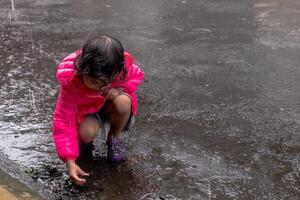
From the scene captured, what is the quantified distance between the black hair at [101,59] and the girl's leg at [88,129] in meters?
0.43

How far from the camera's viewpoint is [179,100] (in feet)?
13.9

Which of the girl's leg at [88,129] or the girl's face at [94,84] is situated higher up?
the girl's face at [94,84]

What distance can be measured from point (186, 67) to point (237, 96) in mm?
812

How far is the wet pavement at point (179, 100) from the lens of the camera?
3.08m

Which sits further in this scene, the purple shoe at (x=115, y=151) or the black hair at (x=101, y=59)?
the purple shoe at (x=115, y=151)

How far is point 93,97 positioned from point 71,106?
0.13 m

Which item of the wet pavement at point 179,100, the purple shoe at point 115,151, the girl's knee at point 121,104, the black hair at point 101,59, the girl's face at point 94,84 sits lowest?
the wet pavement at point 179,100

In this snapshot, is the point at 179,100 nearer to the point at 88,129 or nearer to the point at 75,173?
the point at 88,129

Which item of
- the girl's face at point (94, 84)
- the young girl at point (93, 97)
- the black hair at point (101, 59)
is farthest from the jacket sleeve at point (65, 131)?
the black hair at point (101, 59)

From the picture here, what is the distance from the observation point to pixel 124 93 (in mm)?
3068

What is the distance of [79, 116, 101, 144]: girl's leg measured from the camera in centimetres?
304

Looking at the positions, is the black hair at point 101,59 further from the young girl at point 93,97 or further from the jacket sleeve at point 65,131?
the jacket sleeve at point 65,131

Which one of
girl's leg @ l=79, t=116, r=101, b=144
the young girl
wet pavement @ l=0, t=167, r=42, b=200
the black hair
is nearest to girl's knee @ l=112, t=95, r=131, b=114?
the young girl

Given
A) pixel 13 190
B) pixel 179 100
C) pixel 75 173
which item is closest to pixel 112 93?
pixel 75 173
